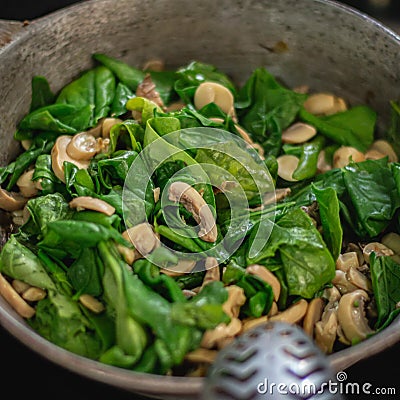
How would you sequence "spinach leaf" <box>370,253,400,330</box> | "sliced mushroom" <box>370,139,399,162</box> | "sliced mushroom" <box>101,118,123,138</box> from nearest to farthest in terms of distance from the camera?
"spinach leaf" <box>370,253,400,330</box>
"sliced mushroom" <box>101,118,123,138</box>
"sliced mushroom" <box>370,139,399,162</box>

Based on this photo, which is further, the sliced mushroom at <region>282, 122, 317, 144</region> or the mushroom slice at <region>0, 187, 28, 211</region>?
the sliced mushroom at <region>282, 122, 317, 144</region>

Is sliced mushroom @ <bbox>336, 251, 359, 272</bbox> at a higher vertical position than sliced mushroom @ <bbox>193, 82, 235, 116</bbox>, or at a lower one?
lower

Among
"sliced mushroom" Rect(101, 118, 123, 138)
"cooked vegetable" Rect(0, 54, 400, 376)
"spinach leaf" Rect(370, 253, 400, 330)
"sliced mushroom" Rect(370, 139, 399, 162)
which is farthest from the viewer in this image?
"sliced mushroom" Rect(370, 139, 399, 162)

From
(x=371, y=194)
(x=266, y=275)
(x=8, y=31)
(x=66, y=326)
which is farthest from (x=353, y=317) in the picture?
(x=8, y=31)

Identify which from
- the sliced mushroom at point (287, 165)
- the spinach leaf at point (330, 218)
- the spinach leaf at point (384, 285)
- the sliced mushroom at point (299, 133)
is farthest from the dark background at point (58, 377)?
the sliced mushroom at point (299, 133)

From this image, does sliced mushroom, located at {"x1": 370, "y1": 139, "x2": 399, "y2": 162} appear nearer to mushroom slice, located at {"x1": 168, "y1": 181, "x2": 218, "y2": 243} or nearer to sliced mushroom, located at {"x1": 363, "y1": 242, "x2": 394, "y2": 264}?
sliced mushroom, located at {"x1": 363, "y1": 242, "x2": 394, "y2": 264}

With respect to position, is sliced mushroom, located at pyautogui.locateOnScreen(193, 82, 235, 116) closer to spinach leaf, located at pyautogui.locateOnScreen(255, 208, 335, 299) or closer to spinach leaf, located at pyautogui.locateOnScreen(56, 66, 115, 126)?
spinach leaf, located at pyautogui.locateOnScreen(56, 66, 115, 126)

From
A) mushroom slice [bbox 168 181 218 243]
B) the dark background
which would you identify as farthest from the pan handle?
the dark background

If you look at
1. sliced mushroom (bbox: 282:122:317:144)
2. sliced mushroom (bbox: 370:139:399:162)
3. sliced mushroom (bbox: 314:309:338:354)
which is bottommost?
sliced mushroom (bbox: 314:309:338:354)
